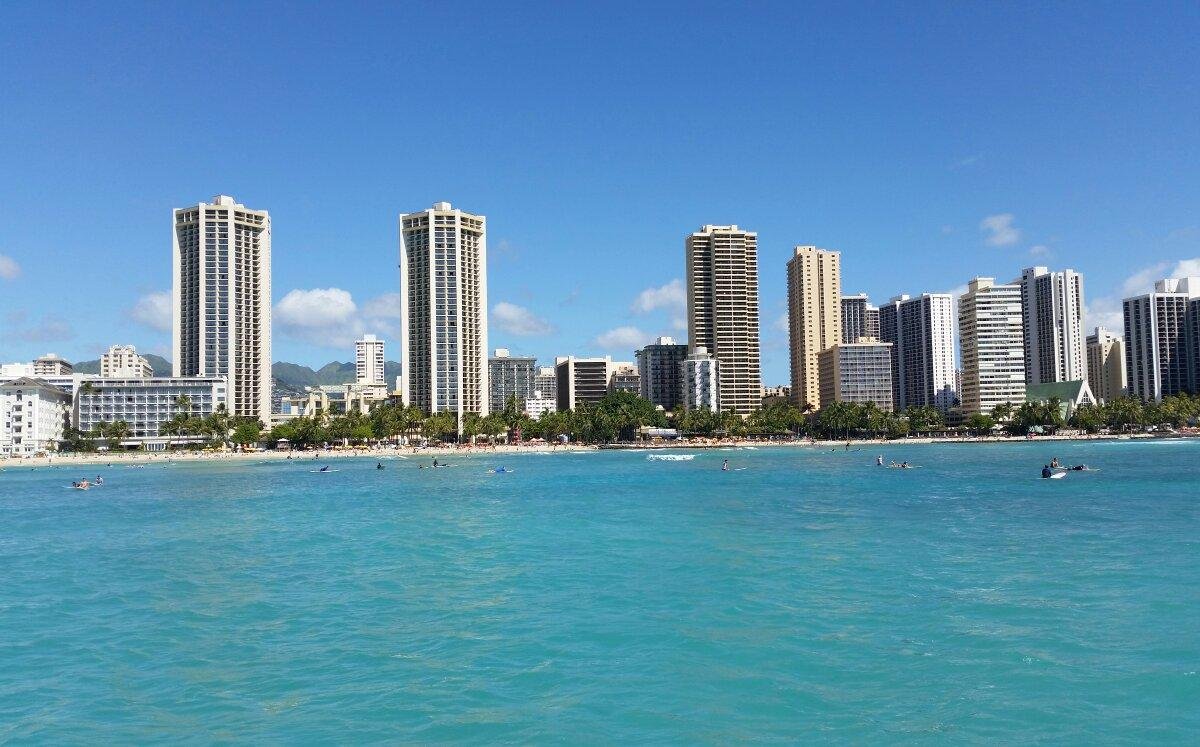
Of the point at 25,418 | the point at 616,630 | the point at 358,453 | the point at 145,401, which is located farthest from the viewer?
the point at 145,401

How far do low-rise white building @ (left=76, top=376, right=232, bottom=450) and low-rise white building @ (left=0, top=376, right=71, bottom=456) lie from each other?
35.6 ft

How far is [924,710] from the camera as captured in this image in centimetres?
1541

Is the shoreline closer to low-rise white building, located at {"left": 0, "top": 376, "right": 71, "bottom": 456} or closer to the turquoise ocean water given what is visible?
low-rise white building, located at {"left": 0, "top": 376, "right": 71, "bottom": 456}

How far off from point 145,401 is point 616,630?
647 ft

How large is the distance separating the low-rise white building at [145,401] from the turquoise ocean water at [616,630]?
156574 mm

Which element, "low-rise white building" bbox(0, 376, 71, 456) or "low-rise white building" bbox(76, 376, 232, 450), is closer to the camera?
"low-rise white building" bbox(0, 376, 71, 456)

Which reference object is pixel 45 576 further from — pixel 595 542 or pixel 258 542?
pixel 595 542

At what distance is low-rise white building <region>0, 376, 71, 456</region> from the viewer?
167 meters

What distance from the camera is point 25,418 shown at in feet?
559

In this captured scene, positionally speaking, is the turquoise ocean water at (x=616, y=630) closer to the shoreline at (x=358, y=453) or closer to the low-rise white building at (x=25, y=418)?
the shoreline at (x=358, y=453)

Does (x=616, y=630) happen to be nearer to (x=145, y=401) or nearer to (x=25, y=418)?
(x=25, y=418)

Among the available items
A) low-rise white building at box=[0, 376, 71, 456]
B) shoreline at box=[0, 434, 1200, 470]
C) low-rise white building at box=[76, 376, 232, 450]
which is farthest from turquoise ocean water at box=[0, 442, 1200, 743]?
low-rise white building at box=[76, 376, 232, 450]

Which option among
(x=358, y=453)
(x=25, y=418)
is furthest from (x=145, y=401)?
(x=358, y=453)

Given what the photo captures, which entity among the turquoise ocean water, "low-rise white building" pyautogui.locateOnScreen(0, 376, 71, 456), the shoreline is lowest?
the shoreline
